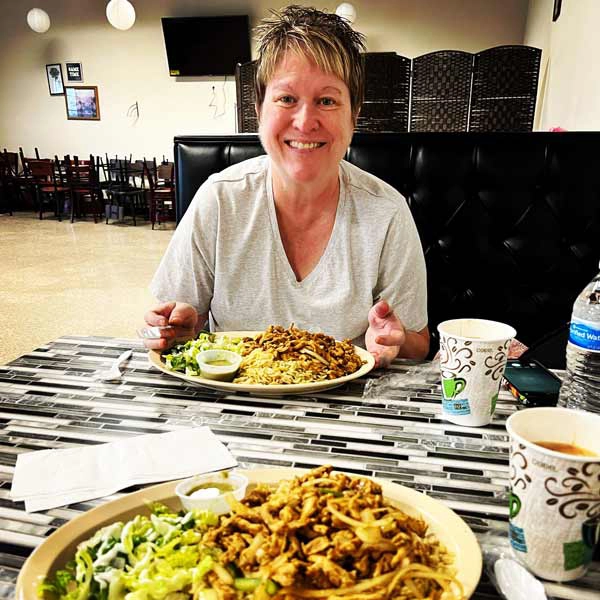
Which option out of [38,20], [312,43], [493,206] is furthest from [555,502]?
[38,20]

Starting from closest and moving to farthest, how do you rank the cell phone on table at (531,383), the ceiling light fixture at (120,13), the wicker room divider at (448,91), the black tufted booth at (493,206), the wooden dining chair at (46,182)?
1. the cell phone on table at (531,383)
2. the black tufted booth at (493,206)
3. the wicker room divider at (448,91)
4. the ceiling light fixture at (120,13)
5. the wooden dining chair at (46,182)

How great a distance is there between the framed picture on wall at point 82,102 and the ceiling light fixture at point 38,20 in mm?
1184

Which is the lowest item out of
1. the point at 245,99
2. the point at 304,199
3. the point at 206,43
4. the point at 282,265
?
the point at 282,265

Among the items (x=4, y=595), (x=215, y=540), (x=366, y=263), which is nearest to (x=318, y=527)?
(x=215, y=540)

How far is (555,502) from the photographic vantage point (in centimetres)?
61

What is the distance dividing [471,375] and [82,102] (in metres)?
11.7

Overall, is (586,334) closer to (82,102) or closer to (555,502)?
(555,502)

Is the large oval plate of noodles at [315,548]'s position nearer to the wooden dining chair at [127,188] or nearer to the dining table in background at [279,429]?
the dining table in background at [279,429]

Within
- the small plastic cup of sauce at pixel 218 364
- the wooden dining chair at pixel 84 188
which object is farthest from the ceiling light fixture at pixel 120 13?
the small plastic cup of sauce at pixel 218 364

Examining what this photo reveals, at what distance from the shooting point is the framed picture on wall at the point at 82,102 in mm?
10914

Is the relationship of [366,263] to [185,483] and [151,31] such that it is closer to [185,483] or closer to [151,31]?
[185,483]

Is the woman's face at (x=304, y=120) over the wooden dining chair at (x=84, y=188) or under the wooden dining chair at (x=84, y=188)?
over

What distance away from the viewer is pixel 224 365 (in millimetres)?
1206

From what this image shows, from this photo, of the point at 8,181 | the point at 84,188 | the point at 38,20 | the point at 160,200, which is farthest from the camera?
the point at 8,181
